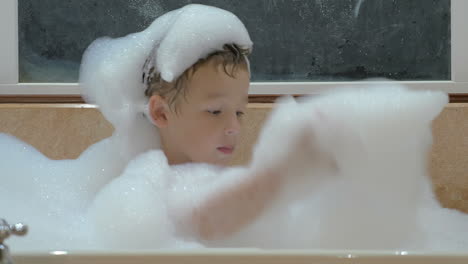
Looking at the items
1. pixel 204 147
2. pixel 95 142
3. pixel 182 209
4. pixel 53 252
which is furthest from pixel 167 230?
pixel 95 142

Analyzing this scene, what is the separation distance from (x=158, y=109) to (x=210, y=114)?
0.12 meters

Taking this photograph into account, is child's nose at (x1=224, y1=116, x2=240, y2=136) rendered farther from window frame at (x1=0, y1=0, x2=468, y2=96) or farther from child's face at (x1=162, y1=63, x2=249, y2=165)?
window frame at (x1=0, y1=0, x2=468, y2=96)

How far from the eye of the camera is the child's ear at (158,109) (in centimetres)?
129

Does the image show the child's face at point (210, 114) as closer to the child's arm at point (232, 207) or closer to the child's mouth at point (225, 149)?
the child's mouth at point (225, 149)

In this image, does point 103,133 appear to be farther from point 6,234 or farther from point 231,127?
point 6,234

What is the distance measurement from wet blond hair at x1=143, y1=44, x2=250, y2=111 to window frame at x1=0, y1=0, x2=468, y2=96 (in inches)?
14.9

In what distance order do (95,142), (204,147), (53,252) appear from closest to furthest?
(53,252)
(204,147)
(95,142)

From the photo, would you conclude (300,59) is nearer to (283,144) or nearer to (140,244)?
(283,144)

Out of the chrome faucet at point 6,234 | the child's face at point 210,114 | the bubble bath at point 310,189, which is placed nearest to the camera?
the chrome faucet at point 6,234

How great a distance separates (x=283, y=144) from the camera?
1080 mm

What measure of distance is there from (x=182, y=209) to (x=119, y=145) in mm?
334
